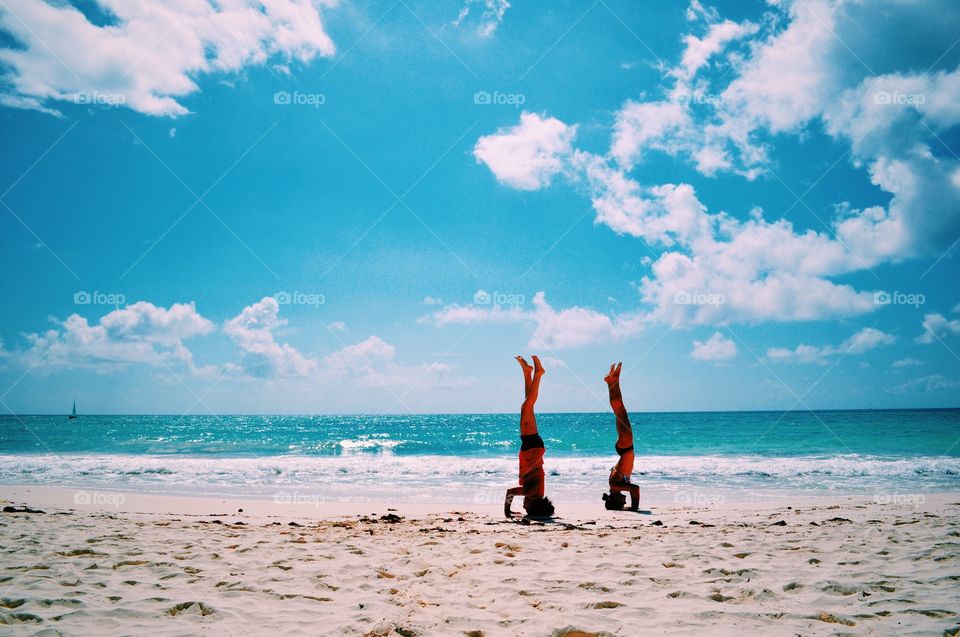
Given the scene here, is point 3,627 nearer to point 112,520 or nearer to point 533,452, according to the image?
point 112,520

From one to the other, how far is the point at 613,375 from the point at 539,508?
3065mm

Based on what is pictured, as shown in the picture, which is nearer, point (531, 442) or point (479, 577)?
point (479, 577)

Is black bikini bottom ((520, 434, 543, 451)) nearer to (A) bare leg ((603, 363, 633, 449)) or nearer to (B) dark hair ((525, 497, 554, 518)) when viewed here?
(B) dark hair ((525, 497, 554, 518))

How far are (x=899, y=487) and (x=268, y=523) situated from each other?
54.2ft

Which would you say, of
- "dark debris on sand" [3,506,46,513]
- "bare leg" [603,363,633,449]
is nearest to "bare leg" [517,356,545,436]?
"bare leg" [603,363,633,449]

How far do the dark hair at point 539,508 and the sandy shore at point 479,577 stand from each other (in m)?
1.00

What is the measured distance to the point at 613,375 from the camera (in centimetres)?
1036

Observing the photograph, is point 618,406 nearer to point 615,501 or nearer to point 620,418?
point 620,418

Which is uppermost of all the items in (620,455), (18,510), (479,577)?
(620,455)

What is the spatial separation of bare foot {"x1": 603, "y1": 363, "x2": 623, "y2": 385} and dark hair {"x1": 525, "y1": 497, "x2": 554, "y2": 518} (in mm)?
2766

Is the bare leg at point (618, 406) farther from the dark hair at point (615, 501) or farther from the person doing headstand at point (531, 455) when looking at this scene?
the person doing headstand at point (531, 455)

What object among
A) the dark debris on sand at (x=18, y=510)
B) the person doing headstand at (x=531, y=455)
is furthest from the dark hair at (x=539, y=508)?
the dark debris on sand at (x=18, y=510)

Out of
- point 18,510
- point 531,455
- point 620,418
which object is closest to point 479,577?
point 531,455

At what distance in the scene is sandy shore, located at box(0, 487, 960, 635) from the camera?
3787 millimetres
